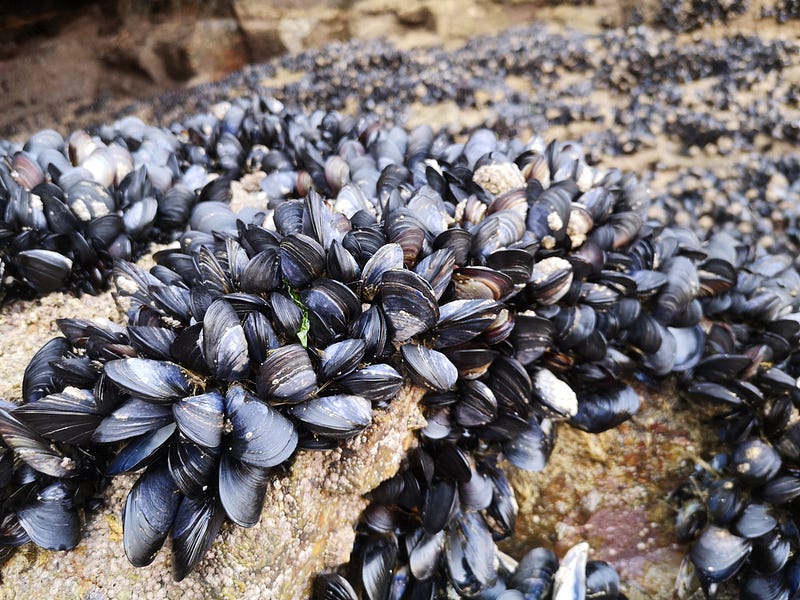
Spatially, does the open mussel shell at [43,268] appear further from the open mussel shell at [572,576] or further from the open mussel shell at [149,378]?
the open mussel shell at [572,576]

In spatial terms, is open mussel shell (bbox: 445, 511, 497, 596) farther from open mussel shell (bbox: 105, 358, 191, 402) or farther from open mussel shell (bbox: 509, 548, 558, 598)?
open mussel shell (bbox: 105, 358, 191, 402)

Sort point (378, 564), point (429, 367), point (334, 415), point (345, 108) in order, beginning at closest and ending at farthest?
point (334, 415) → point (429, 367) → point (378, 564) → point (345, 108)

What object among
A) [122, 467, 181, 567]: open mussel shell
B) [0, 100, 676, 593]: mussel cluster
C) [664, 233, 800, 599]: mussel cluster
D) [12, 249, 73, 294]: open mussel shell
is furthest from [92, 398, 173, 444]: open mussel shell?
[664, 233, 800, 599]: mussel cluster

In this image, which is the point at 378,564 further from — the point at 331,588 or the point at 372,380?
the point at 372,380

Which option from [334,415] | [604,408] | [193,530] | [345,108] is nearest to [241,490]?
[193,530]

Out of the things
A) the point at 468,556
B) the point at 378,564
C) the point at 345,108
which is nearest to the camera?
the point at 378,564

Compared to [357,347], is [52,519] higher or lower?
lower

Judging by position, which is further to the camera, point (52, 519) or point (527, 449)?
point (527, 449)

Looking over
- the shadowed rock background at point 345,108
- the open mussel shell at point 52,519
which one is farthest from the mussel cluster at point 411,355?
the shadowed rock background at point 345,108

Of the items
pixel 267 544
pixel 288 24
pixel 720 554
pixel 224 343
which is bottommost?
pixel 720 554
